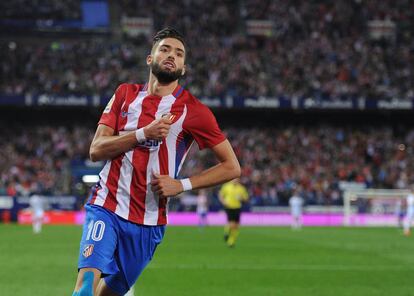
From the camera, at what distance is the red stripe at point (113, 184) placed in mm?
5844

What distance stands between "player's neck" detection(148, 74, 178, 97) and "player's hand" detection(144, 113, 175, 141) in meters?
0.52

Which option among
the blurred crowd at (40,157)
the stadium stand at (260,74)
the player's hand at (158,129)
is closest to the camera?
the player's hand at (158,129)

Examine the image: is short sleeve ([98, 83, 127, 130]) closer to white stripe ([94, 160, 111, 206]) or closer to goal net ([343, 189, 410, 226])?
white stripe ([94, 160, 111, 206])

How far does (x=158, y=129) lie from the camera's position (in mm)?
5473

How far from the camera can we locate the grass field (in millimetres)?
12133

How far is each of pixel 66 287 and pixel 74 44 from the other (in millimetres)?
37620

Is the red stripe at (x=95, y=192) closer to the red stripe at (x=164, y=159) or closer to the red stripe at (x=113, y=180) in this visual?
the red stripe at (x=113, y=180)

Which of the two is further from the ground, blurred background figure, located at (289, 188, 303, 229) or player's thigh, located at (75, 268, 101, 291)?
player's thigh, located at (75, 268, 101, 291)

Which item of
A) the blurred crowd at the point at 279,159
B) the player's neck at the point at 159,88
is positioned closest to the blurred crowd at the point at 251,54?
the blurred crowd at the point at 279,159

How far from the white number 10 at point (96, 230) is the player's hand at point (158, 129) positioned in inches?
30.5

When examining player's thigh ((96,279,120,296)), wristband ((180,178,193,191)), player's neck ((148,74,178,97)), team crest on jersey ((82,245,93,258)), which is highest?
player's neck ((148,74,178,97))

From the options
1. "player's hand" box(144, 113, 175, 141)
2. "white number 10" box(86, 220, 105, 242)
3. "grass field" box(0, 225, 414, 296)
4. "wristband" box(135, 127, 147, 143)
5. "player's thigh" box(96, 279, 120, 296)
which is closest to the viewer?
"player's hand" box(144, 113, 175, 141)

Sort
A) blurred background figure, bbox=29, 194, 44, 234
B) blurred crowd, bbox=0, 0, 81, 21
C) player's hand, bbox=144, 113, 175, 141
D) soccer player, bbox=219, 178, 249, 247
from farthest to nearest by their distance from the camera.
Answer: blurred crowd, bbox=0, 0, 81, 21 < blurred background figure, bbox=29, 194, 44, 234 < soccer player, bbox=219, 178, 249, 247 < player's hand, bbox=144, 113, 175, 141

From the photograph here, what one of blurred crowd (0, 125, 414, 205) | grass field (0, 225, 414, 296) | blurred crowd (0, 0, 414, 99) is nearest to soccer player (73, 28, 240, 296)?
grass field (0, 225, 414, 296)
